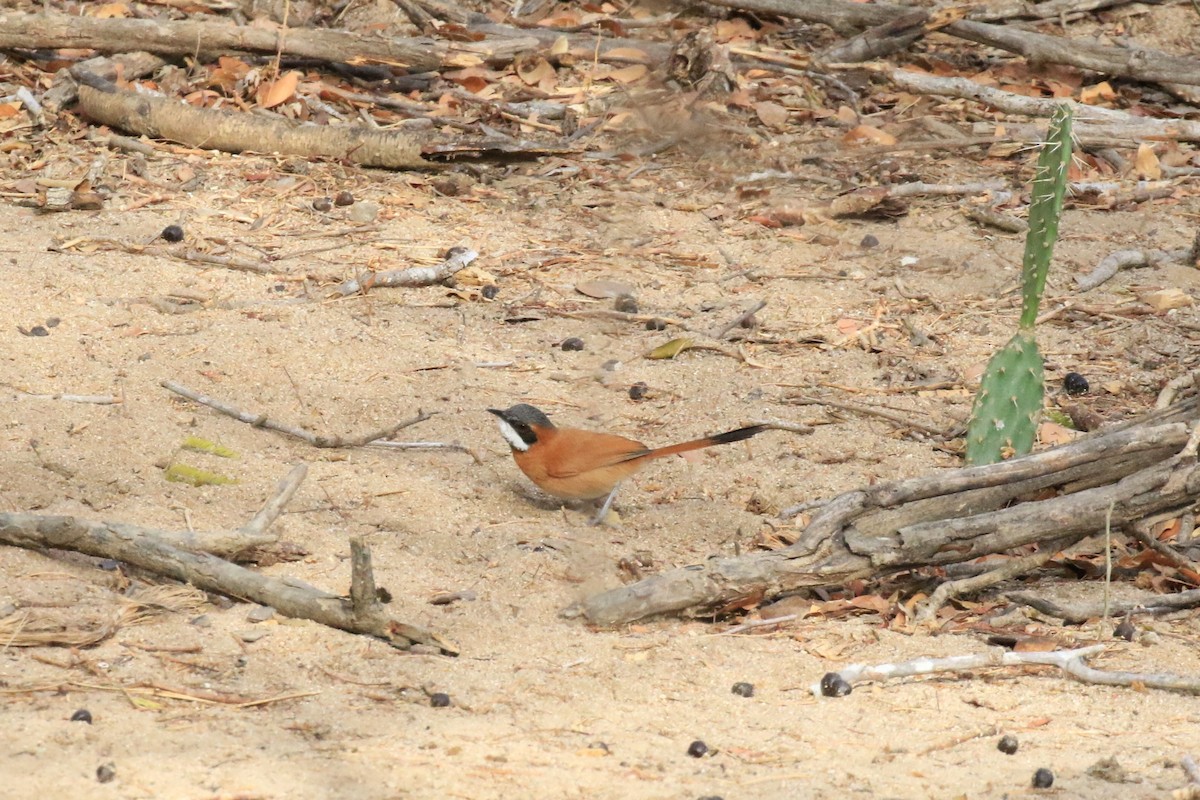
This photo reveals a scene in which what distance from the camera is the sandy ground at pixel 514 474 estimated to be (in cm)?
297

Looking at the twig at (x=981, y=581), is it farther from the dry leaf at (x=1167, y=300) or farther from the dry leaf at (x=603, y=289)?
the dry leaf at (x=603, y=289)

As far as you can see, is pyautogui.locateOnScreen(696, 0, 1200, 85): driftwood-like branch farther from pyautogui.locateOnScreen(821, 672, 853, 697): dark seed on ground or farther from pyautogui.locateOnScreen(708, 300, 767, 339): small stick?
pyautogui.locateOnScreen(821, 672, 853, 697): dark seed on ground

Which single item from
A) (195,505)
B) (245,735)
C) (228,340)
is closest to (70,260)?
(228,340)

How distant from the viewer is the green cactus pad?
4547mm

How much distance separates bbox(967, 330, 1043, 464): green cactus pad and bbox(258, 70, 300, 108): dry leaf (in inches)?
160

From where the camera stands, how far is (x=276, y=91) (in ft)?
23.4

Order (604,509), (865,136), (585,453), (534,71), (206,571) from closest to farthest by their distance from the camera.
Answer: (206,571), (585,453), (604,509), (865,136), (534,71)

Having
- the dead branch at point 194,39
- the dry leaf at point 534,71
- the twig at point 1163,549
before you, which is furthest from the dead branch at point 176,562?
the dry leaf at point 534,71

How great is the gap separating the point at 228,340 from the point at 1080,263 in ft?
12.3

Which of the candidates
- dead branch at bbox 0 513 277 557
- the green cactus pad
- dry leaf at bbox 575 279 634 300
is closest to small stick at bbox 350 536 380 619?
dead branch at bbox 0 513 277 557

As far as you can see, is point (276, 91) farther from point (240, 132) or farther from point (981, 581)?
point (981, 581)

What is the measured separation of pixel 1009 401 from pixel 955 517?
673mm

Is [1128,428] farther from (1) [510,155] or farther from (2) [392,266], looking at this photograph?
(1) [510,155]

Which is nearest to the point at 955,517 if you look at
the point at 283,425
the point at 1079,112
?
the point at 283,425
